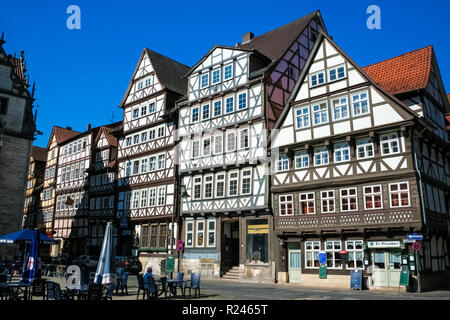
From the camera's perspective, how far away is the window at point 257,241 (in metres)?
26.5

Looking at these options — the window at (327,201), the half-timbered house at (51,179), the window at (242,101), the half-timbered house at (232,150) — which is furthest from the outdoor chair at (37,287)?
the half-timbered house at (51,179)

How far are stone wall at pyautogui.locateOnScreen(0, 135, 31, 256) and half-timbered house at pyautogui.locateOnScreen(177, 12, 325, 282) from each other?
1497cm

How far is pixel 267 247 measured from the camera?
2638cm

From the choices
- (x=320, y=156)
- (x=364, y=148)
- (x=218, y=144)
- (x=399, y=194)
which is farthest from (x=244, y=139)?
(x=399, y=194)

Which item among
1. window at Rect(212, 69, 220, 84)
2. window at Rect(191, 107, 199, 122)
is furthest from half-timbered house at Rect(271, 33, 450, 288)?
window at Rect(191, 107, 199, 122)

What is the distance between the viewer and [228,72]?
30.5 meters

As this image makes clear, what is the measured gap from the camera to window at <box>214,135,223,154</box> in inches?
1178

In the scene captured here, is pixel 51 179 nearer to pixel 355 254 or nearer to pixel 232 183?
pixel 232 183

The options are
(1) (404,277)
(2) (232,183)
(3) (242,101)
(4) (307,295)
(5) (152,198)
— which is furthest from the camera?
(5) (152,198)

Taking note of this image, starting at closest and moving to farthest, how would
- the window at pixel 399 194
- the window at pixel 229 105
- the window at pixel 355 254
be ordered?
1. the window at pixel 399 194
2. the window at pixel 355 254
3. the window at pixel 229 105

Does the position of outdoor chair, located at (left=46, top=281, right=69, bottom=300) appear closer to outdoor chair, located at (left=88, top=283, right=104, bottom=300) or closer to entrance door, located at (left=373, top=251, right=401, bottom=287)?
outdoor chair, located at (left=88, top=283, right=104, bottom=300)

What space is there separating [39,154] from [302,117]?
49878 mm

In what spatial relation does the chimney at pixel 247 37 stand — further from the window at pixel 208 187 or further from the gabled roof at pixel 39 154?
the gabled roof at pixel 39 154

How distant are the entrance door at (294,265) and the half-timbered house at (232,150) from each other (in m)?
1.10
